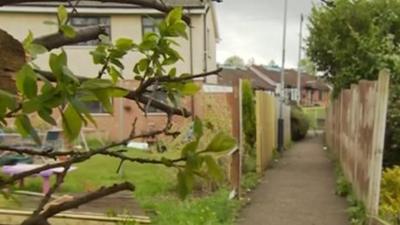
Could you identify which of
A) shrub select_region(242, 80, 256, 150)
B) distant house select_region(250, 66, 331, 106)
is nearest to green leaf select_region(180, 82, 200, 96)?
shrub select_region(242, 80, 256, 150)

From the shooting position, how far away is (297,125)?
1406 inches

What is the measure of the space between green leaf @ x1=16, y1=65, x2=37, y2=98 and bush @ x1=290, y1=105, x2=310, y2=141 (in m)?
34.3

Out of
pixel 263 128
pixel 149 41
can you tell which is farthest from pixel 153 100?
pixel 263 128

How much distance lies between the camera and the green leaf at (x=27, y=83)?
844mm

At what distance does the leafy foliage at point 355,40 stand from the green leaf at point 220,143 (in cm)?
1313

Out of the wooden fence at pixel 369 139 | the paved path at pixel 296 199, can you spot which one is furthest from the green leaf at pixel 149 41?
the paved path at pixel 296 199

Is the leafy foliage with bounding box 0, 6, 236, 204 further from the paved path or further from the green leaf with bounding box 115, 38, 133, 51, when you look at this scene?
the paved path

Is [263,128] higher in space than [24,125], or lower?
lower

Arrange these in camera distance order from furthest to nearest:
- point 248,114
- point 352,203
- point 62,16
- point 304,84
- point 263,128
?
point 304,84 < point 248,114 < point 263,128 < point 352,203 < point 62,16

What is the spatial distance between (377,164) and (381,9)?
11.3m

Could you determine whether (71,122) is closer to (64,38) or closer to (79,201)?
(79,201)

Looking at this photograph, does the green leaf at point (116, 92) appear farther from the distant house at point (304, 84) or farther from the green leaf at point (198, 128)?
the distant house at point (304, 84)

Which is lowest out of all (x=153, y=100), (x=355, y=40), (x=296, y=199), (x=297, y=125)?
(x=297, y=125)

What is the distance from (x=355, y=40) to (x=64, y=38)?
17.6 meters
